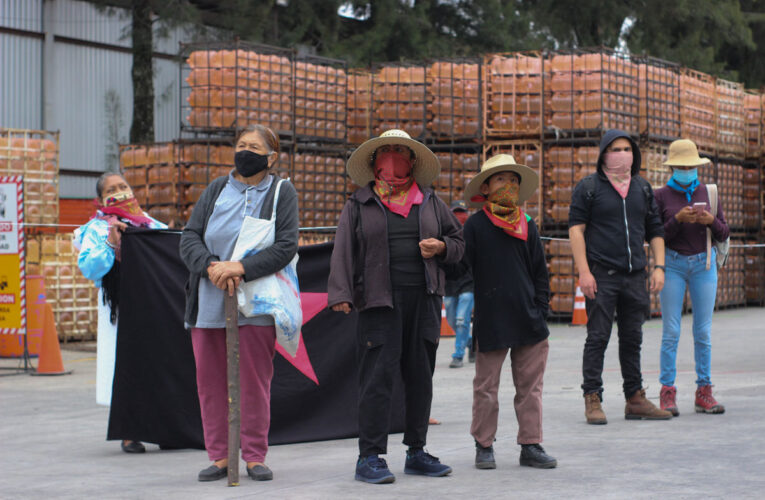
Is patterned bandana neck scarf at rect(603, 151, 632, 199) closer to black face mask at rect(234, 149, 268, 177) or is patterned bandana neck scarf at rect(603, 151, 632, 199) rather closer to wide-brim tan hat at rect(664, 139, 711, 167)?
wide-brim tan hat at rect(664, 139, 711, 167)

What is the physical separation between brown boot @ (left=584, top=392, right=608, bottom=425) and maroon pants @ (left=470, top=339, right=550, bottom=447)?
1.69 m

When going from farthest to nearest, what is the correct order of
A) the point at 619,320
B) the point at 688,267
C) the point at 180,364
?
the point at 688,267, the point at 619,320, the point at 180,364

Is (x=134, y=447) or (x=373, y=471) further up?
(x=373, y=471)

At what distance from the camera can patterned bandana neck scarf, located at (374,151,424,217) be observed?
634 cm

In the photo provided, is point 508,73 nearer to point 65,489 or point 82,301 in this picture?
point 82,301

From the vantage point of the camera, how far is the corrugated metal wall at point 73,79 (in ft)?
100.0

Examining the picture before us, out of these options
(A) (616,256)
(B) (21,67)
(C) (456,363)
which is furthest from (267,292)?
(B) (21,67)

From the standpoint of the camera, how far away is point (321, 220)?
65.6 ft

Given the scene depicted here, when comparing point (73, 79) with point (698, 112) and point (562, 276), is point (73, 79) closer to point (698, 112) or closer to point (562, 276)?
point (562, 276)

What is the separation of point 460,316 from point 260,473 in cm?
714

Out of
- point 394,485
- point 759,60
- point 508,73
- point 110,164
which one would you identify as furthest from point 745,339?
point 759,60

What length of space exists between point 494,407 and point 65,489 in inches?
96.6

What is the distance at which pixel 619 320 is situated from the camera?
8.44 meters

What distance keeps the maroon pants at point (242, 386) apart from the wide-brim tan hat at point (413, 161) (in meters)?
1.05
